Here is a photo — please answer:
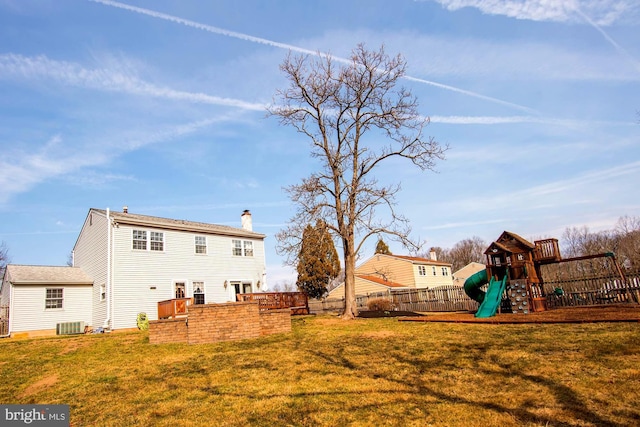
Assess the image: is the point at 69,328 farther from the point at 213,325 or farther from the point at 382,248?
the point at 382,248

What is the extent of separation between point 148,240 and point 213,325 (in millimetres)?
13658

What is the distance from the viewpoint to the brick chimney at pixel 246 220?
3206cm

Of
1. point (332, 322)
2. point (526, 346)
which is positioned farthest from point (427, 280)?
point (526, 346)

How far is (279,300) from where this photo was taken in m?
24.3

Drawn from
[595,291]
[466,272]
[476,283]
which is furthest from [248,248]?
[466,272]

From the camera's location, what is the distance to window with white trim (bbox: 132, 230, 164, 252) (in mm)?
23828

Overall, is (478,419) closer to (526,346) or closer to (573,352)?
(573,352)

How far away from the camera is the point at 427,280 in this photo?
45.4 meters

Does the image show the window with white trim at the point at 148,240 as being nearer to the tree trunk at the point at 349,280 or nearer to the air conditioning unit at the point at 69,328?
the air conditioning unit at the point at 69,328

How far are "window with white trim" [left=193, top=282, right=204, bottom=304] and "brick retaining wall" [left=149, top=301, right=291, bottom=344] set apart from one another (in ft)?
41.7

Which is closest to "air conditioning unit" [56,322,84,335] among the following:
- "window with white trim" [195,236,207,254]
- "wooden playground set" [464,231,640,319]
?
"window with white trim" [195,236,207,254]

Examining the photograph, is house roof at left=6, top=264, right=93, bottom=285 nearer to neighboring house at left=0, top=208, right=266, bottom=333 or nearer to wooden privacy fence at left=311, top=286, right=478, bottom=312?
neighboring house at left=0, top=208, right=266, bottom=333

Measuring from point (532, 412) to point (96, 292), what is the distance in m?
25.1

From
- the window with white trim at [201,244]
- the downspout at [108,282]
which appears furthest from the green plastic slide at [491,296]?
the downspout at [108,282]
